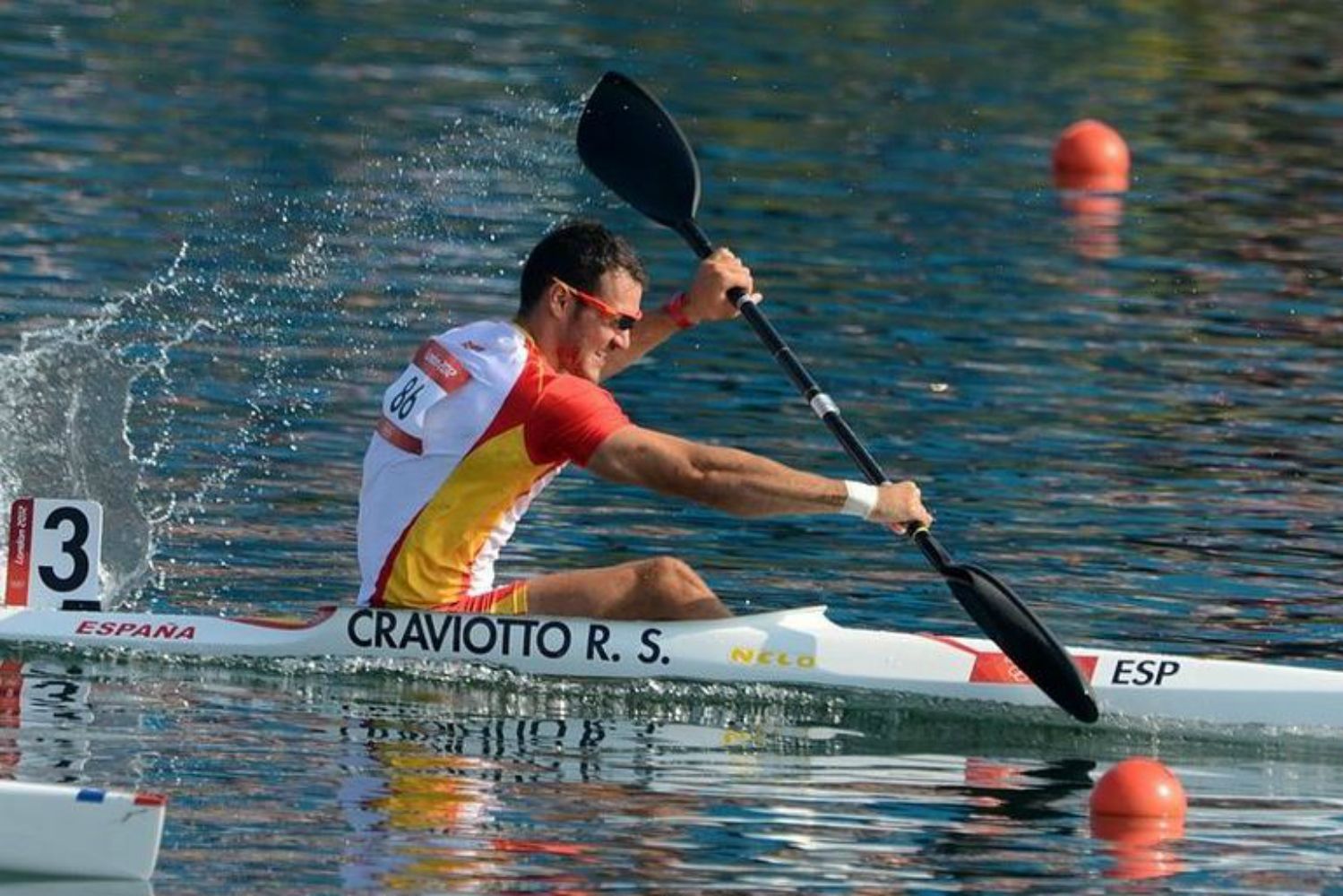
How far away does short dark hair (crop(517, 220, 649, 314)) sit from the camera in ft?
38.0

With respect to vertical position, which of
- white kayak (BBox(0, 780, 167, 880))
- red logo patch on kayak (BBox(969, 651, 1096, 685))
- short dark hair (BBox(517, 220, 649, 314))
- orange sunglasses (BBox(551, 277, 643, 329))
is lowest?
white kayak (BBox(0, 780, 167, 880))

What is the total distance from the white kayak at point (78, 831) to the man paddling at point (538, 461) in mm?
2841

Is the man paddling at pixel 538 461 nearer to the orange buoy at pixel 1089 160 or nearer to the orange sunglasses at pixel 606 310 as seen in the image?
the orange sunglasses at pixel 606 310

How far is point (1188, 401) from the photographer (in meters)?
18.2

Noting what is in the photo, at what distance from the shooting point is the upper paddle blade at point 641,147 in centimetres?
1365

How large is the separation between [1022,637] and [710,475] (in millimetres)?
1336

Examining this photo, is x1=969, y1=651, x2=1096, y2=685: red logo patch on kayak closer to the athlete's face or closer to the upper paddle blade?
the athlete's face

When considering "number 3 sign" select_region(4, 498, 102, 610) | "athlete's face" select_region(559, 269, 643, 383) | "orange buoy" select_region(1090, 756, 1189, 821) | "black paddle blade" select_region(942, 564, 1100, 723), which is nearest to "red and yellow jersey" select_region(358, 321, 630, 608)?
"athlete's face" select_region(559, 269, 643, 383)

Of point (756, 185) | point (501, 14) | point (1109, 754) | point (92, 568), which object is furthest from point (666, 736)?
point (501, 14)

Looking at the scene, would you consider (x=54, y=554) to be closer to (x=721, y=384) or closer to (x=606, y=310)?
(x=606, y=310)

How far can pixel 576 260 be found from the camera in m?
A: 11.6

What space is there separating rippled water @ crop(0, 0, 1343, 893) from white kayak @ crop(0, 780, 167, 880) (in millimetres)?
180

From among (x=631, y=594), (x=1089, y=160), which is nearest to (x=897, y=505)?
(x=631, y=594)

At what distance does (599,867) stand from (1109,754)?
2753 millimetres
